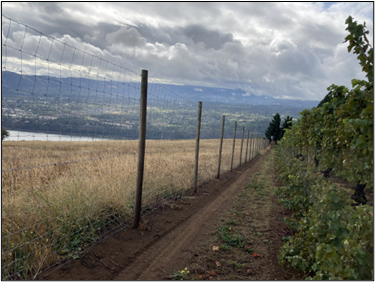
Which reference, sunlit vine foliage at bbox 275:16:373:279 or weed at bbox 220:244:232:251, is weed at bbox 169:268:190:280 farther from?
sunlit vine foliage at bbox 275:16:373:279

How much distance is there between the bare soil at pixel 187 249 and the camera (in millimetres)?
3549

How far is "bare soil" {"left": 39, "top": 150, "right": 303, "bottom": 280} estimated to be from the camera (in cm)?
355

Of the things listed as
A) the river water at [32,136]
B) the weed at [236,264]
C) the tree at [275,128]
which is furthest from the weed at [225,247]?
the tree at [275,128]

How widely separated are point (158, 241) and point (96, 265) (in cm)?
128

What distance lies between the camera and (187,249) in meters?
4.37

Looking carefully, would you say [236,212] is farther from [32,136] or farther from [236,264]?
[32,136]

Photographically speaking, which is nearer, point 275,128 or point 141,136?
point 141,136

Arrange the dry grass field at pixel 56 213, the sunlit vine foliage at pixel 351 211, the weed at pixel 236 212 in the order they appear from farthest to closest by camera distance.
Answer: the weed at pixel 236 212
the dry grass field at pixel 56 213
the sunlit vine foliage at pixel 351 211

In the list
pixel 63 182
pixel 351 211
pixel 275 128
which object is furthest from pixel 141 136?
pixel 275 128

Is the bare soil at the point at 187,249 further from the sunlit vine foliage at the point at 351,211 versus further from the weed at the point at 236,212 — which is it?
the sunlit vine foliage at the point at 351,211

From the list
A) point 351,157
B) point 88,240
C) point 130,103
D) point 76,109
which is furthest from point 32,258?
point 351,157

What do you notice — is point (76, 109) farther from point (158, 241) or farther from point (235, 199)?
point (235, 199)

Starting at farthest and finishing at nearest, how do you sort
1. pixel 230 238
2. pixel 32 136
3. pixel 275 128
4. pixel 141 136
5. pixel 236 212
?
pixel 275 128, pixel 236 212, pixel 141 136, pixel 230 238, pixel 32 136

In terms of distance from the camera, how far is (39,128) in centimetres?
354
